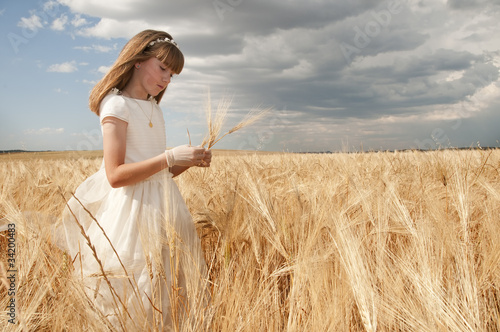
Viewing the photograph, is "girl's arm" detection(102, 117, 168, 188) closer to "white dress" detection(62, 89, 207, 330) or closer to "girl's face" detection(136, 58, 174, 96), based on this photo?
"white dress" detection(62, 89, 207, 330)

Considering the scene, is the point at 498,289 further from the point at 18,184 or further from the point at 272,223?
the point at 18,184

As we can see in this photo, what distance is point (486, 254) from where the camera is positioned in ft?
3.40

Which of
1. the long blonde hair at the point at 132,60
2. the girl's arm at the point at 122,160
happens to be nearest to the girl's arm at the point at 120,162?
the girl's arm at the point at 122,160

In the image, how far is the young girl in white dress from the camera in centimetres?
113

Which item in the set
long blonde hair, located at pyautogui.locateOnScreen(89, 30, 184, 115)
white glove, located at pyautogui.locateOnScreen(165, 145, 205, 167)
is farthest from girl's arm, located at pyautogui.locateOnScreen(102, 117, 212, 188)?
long blonde hair, located at pyautogui.locateOnScreen(89, 30, 184, 115)

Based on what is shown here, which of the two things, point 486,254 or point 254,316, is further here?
point 486,254

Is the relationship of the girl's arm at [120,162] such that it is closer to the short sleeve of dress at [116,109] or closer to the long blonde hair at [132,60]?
the short sleeve of dress at [116,109]

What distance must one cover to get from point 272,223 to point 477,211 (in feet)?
3.82

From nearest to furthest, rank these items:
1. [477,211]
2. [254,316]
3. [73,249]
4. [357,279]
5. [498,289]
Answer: [357,279] < [254,316] < [498,289] < [73,249] < [477,211]

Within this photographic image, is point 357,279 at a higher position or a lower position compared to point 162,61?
lower

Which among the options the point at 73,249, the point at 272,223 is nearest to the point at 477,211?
the point at 272,223

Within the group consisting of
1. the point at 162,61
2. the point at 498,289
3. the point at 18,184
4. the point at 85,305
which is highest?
the point at 162,61

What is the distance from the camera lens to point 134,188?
1348mm

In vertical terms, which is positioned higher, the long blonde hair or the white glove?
the long blonde hair
